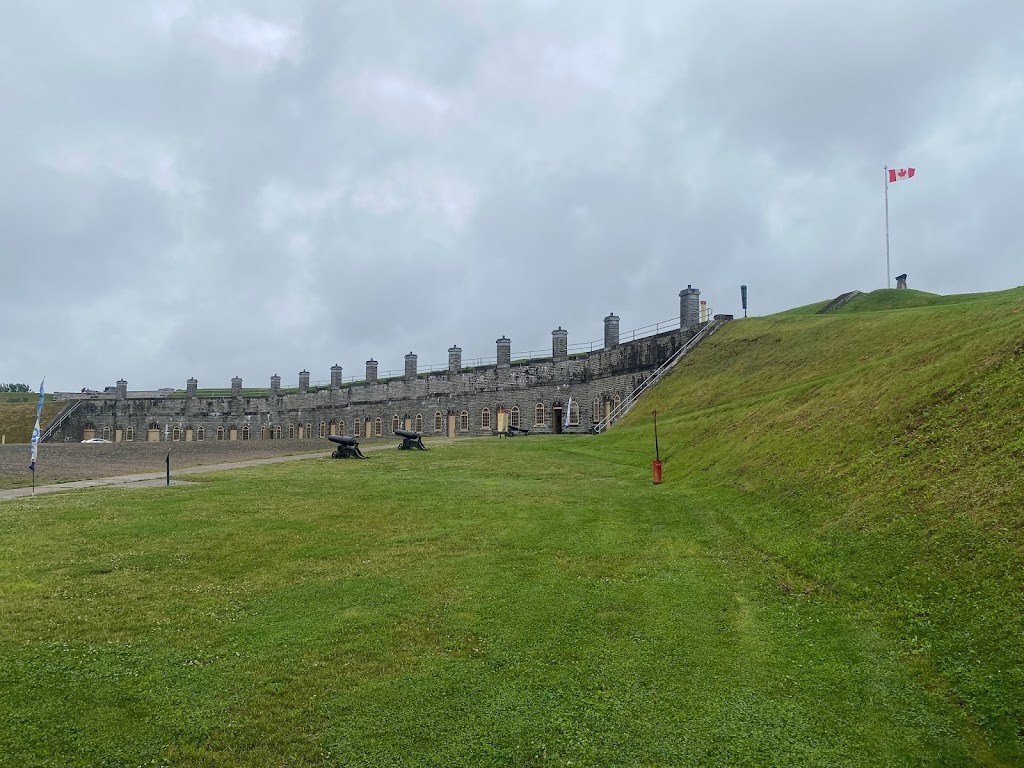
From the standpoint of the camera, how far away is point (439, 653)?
668 centimetres

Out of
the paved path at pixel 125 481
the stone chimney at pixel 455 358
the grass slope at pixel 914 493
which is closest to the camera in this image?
the grass slope at pixel 914 493

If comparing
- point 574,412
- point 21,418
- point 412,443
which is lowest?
point 412,443

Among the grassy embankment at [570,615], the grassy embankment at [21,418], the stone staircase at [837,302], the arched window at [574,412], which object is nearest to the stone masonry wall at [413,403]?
the arched window at [574,412]

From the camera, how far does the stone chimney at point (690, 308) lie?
41219mm

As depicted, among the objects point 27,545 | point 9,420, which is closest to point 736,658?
point 27,545

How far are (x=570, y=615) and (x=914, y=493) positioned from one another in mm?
5430

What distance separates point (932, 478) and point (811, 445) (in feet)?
13.7

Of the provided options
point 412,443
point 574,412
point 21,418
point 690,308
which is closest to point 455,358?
point 574,412

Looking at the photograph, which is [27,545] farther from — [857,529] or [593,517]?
[857,529]

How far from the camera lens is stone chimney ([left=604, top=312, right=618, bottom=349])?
4684cm

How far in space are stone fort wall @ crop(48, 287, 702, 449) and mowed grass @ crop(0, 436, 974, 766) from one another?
32.9 metres

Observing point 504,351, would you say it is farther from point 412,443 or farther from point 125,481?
point 125,481

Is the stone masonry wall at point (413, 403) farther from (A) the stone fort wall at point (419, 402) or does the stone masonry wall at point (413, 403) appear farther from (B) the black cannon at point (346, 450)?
(B) the black cannon at point (346, 450)

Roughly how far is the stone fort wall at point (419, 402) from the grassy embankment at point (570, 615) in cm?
2973
